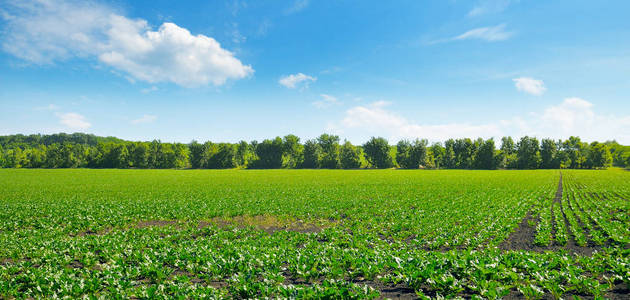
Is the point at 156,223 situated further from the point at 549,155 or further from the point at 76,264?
the point at 549,155

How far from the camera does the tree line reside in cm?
11994

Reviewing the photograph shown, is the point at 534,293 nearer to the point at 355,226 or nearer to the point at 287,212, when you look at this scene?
the point at 355,226

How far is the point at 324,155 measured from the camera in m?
136

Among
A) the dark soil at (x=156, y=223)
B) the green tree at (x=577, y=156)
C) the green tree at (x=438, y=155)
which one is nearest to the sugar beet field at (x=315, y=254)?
the dark soil at (x=156, y=223)

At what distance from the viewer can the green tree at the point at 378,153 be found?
135 metres

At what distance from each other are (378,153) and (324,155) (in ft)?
92.3

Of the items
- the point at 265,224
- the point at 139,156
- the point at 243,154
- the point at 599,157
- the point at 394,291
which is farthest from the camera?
the point at 243,154

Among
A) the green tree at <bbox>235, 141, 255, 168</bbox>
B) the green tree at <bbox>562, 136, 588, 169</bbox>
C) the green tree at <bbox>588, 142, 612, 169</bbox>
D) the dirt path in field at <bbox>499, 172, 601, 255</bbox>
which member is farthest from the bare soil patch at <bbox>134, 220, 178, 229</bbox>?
the green tree at <bbox>588, 142, 612, 169</bbox>

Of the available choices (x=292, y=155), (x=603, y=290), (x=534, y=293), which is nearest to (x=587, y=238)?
(x=603, y=290)

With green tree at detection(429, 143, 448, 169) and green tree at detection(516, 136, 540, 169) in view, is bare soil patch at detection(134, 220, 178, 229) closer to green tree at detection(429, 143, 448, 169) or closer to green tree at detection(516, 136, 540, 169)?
green tree at detection(429, 143, 448, 169)

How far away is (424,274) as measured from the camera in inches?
321

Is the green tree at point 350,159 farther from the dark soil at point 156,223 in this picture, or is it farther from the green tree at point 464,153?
the dark soil at point 156,223

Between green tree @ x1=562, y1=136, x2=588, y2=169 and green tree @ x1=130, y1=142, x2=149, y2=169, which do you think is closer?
green tree @ x1=562, y1=136, x2=588, y2=169

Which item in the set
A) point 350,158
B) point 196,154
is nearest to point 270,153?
point 196,154
